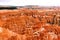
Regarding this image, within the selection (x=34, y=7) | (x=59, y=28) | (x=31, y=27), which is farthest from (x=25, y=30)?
(x=34, y=7)

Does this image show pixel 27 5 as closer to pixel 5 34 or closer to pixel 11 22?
pixel 11 22

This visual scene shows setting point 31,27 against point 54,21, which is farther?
point 54,21

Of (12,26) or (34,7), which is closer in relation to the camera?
(12,26)
